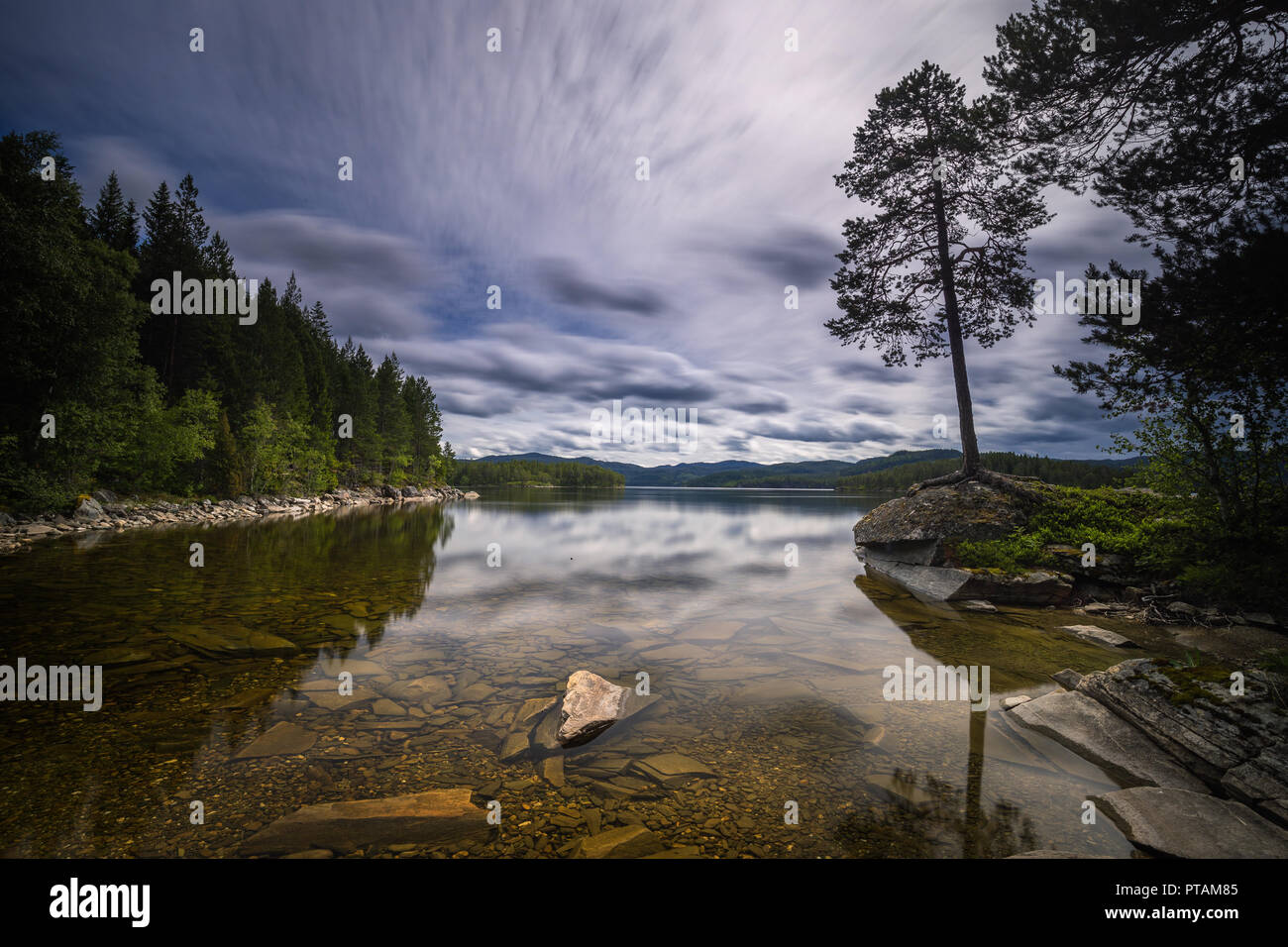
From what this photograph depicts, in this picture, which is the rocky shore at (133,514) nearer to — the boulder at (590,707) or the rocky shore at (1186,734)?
the boulder at (590,707)

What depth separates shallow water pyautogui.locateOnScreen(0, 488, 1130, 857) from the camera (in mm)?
4074

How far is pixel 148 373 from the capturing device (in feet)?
106

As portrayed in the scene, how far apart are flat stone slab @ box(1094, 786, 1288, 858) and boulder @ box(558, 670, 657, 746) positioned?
498 centimetres

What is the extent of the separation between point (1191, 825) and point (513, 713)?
678 centimetres

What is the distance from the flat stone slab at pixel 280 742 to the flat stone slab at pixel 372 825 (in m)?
1.46

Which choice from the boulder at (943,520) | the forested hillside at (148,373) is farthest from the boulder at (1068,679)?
the forested hillside at (148,373)

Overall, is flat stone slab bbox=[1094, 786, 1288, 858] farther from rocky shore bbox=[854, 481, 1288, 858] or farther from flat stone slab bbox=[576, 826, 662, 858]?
flat stone slab bbox=[576, 826, 662, 858]

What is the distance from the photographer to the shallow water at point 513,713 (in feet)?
13.4

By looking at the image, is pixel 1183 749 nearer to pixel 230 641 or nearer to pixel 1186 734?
pixel 1186 734

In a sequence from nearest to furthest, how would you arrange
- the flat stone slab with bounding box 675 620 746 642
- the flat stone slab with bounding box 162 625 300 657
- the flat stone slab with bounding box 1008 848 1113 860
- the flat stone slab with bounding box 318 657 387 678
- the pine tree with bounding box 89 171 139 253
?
the flat stone slab with bounding box 1008 848 1113 860
the flat stone slab with bounding box 318 657 387 678
the flat stone slab with bounding box 162 625 300 657
the flat stone slab with bounding box 675 620 746 642
the pine tree with bounding box 89 171 139 253

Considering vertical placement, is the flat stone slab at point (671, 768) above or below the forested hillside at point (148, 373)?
below

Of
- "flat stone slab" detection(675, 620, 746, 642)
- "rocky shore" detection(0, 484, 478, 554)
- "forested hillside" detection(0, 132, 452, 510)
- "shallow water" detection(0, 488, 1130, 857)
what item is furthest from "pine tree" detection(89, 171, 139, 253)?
"flat stone slab" detection(675, 620, 746, 642)

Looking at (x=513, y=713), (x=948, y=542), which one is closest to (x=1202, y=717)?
(x=513, y=713)

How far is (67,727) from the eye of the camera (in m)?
5.55
